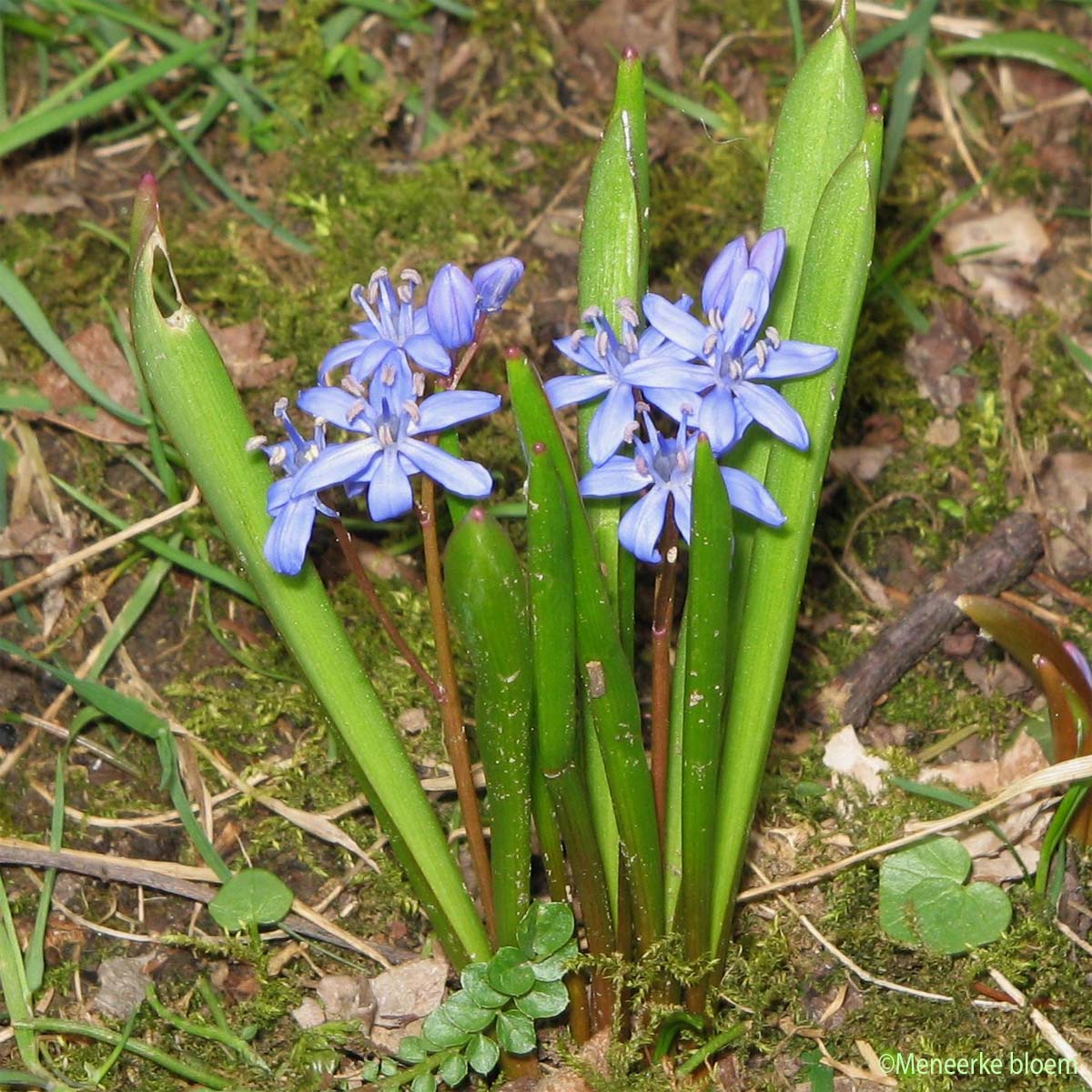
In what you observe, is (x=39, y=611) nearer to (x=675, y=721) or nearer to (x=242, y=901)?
(x=242, y=901)

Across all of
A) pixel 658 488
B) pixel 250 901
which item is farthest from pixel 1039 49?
pixel 250 901

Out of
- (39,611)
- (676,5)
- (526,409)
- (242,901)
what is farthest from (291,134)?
(526,409)

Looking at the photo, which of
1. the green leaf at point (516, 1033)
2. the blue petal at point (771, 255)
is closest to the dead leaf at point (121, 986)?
the green leaf at point (516, 1033)

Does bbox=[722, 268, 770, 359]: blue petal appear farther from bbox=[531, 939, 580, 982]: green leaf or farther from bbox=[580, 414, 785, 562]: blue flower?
bbox=[531, 939, 580, 982]: green leaf

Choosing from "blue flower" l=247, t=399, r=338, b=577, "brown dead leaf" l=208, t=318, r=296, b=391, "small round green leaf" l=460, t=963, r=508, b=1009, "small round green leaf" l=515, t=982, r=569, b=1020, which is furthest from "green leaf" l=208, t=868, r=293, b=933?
"brown dead leaf" l=208, t=318, r=296, b=391

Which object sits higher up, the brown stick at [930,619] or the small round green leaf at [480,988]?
the small round green leaf at [480,988]

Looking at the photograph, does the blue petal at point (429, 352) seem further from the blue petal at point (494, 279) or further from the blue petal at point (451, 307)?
the blue petal at point (494, 279)
